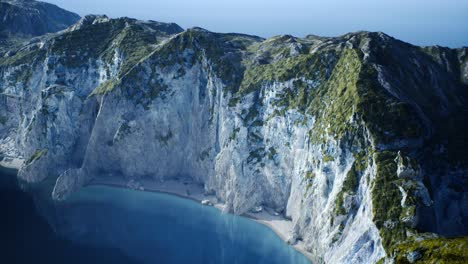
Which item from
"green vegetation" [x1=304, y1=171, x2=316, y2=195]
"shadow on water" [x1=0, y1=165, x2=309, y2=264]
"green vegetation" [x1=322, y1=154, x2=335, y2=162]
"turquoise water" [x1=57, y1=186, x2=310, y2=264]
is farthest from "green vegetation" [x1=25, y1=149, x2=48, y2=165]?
"green vegetation" [x1=322, y1=154, x2=335, y2=162]

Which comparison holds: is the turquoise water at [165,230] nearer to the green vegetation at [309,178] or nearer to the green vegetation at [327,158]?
the green vegetation at [309,178]

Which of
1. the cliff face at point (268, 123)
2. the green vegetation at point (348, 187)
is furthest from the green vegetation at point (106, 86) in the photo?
the green vegetation at point (348, 187)

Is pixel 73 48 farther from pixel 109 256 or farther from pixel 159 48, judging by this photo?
pixel 109 256

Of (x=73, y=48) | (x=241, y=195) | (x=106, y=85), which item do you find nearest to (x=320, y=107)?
(x=241, y=195)

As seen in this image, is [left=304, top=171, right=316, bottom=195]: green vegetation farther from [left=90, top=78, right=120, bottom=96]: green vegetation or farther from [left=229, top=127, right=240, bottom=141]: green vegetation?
[left=90, top=78, right=120, bottom=96]: green vegetation

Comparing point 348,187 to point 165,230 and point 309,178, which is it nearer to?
point 309,178
